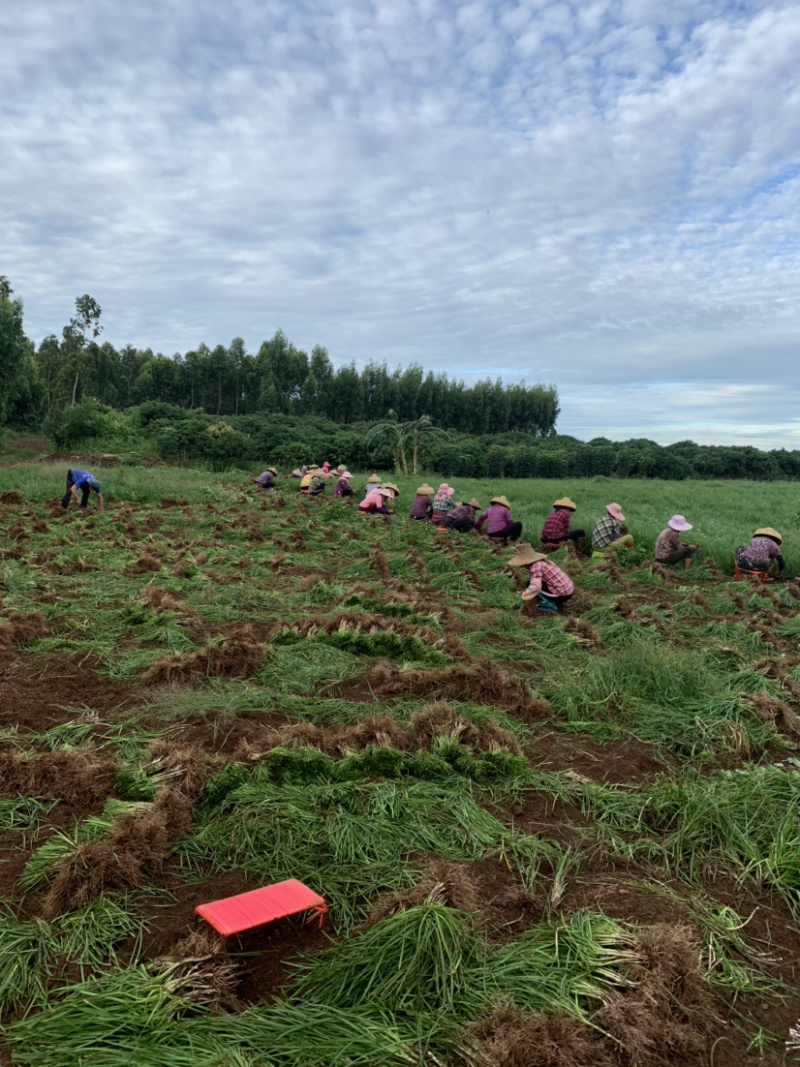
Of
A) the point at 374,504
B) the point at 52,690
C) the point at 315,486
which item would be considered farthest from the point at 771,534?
the point at 315,486

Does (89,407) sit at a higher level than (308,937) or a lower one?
higher

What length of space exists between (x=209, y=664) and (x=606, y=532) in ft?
29.4

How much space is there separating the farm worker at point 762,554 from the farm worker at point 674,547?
2.58 ft

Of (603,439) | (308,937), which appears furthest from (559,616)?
(603,439)

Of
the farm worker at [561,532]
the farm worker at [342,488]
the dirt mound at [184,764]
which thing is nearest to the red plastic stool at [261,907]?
the dirt mound at [184,764]

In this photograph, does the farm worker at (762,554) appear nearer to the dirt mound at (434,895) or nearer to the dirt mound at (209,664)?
the dirt mound at (209,664)

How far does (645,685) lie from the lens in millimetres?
5418

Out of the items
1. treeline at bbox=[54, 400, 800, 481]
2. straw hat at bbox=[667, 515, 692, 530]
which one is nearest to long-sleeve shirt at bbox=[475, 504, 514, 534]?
straw hat at bbox=[667, 515, 692, 530]

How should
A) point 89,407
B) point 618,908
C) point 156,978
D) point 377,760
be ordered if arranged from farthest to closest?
1. point 89,407
2. point 377,760
3. point 618,908
4. point 156,978

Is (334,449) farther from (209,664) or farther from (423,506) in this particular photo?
(209,664)

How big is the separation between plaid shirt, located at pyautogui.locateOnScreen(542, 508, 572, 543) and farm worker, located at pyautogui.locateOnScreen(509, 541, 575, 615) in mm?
4700

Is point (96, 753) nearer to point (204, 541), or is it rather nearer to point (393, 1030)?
point (393, 1030)

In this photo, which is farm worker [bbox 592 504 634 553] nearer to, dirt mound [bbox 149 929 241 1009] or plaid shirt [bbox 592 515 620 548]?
plaid shirt [bbox 592 515 620 548]

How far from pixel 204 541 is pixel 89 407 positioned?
913 inches
